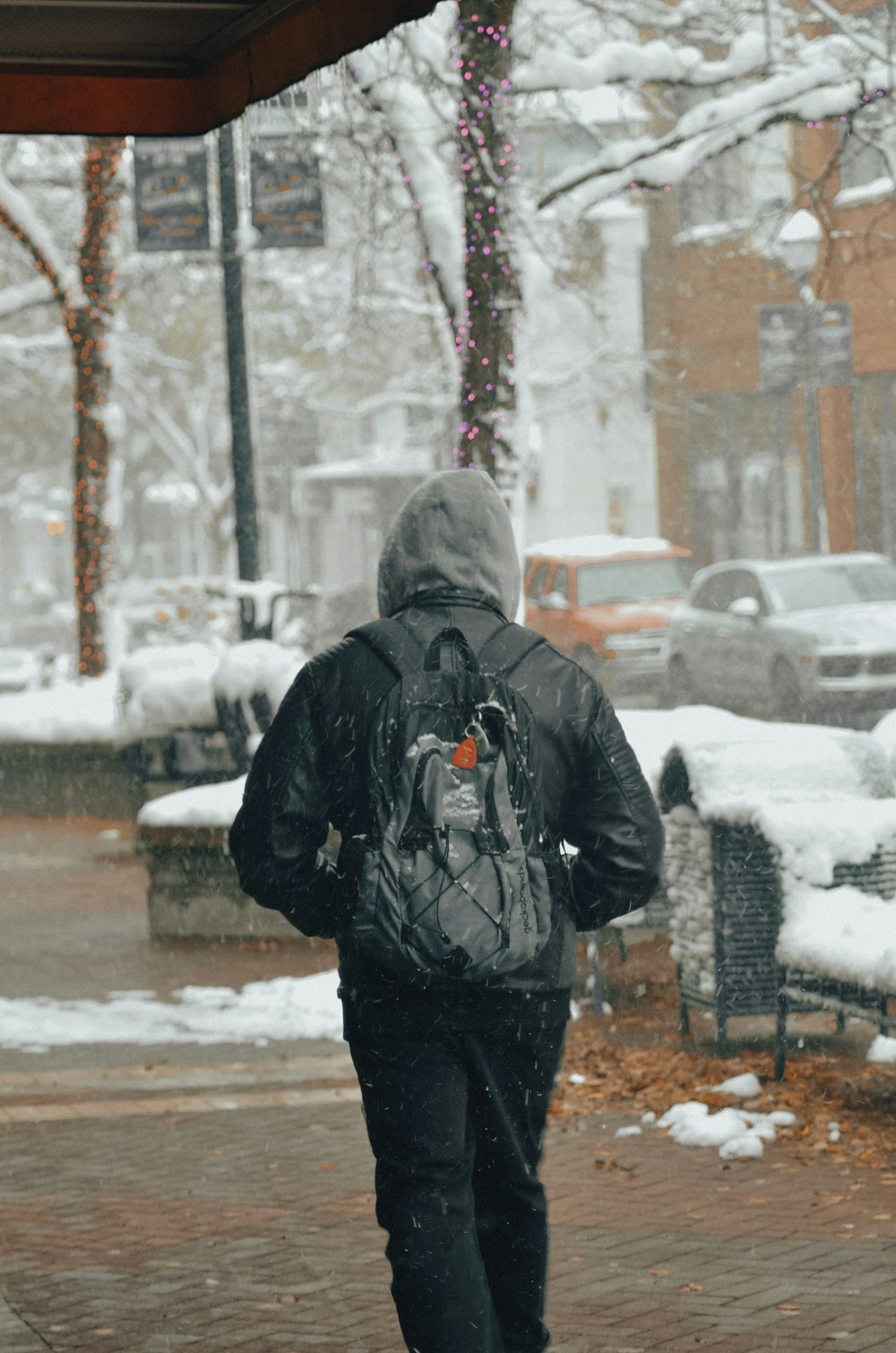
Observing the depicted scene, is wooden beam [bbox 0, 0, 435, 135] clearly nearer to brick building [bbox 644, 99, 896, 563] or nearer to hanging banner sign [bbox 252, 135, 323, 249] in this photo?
hanging banner sign [bbox 252, 135, 323, 249]

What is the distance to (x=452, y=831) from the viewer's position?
141 inches

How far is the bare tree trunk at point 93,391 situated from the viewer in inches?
789

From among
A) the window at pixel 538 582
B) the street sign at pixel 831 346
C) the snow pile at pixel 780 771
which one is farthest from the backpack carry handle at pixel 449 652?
the window at pixel 538 582

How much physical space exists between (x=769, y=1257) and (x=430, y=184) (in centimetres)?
851

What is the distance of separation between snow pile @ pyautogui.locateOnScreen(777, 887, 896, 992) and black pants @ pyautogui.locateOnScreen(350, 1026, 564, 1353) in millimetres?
2385

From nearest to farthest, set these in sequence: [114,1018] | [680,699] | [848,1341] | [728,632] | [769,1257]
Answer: [848,1341] → [769,1257] → [114,1018] → [728,632] → [680,699]

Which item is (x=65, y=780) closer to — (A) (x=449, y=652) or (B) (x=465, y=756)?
(A) (x=449, y=652)

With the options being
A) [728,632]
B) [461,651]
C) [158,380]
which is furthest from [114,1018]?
[158,380]

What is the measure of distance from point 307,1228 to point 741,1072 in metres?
1.92

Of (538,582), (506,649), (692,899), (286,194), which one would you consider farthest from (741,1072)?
(538,582)

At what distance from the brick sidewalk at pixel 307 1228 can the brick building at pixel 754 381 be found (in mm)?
22410

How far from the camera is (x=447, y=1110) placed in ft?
12.1

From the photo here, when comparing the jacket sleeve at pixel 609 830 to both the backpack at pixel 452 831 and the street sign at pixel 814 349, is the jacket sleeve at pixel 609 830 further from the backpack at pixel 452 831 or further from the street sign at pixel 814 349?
the street sign at pixel 814 349

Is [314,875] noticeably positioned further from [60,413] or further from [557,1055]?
[60,413]
